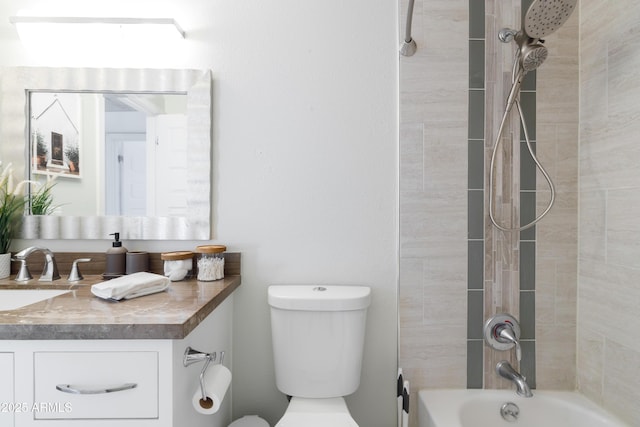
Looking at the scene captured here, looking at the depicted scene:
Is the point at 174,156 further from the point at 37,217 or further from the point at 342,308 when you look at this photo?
the point at 342,308

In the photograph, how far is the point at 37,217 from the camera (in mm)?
1575

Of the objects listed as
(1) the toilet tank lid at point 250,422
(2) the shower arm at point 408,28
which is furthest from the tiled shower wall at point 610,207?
(1) the toilet tank lid at point 250,422

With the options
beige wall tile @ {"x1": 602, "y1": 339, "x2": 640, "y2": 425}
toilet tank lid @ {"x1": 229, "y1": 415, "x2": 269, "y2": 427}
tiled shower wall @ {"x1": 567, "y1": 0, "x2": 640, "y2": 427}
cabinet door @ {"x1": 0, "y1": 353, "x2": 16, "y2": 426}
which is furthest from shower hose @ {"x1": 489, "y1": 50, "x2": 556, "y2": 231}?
cabinet door @ {"x1": 0, "y1": 353, "x2": 16, "y2": 426}

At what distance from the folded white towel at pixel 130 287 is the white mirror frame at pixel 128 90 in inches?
12.2

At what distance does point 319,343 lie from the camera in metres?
1.40

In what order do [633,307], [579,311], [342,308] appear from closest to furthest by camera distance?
[633,307], [342,308], [579,311]

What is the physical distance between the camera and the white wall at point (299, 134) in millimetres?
1568

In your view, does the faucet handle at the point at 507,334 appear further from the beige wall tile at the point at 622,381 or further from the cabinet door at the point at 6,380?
the cabinet door at the point at 6,380

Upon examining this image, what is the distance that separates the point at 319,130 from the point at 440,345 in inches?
39.7

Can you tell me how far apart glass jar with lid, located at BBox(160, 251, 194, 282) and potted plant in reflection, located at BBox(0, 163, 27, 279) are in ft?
2.10

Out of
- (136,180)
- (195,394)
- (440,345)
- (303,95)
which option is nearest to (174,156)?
(136,180)

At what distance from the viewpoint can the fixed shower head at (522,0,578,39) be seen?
1.17m

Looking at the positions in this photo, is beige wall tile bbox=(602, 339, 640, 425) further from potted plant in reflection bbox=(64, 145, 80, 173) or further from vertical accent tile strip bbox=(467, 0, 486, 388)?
potted plant in reflection bbox=(64, 145, 80, 173)

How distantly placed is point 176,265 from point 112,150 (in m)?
0.56
